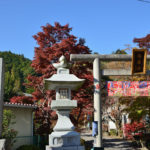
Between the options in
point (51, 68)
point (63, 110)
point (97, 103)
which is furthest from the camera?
point (51, 68)

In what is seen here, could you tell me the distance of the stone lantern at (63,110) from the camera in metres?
11.2

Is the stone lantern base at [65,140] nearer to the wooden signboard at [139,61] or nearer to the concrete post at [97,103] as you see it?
the concrete post at [97,103]

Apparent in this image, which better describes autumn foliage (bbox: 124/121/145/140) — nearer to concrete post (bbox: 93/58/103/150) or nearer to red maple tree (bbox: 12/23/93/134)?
red maple tree (bbox: 12/23/93/134)

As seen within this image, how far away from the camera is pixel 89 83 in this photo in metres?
14.5

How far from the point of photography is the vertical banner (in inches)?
450

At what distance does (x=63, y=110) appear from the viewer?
462 inches

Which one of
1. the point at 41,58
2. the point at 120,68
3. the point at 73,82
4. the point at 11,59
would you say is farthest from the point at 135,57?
the point at 11,59

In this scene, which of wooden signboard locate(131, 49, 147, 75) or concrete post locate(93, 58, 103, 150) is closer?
concrete post locate(93, 58, 103, 150)

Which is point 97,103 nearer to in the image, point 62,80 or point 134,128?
point 62,80

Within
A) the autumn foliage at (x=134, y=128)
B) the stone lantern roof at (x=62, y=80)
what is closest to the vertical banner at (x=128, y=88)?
the stone lantern roof at (x=62, y=80)

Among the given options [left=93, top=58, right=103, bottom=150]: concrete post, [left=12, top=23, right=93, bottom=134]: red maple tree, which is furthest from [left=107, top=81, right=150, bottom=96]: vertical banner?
[left=12, top=23, right=93, bottom=134]: red maple tree

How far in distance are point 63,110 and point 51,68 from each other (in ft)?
13.9

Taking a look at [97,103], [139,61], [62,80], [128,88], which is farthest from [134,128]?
[62,80]

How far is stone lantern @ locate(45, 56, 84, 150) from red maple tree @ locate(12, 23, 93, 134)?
2.77 m
